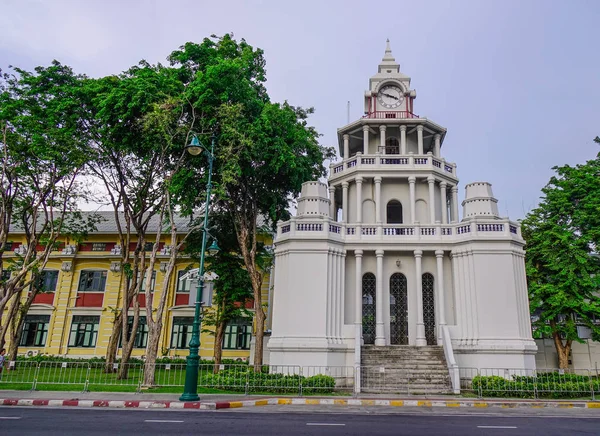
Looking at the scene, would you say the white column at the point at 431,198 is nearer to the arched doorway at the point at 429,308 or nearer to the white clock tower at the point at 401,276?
the white clock tower at the point at 401,276

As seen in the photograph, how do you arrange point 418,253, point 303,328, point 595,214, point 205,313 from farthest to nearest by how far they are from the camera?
point 205,313
point 595,214
point 418,253
point 303,328

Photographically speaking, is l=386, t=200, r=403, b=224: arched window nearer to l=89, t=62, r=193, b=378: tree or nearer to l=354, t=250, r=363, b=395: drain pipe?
l=354, t=250, r=363, b=395: drain pipe

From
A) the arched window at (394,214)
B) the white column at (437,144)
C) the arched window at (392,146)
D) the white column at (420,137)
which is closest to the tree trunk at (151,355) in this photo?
the arched window at (394,214)

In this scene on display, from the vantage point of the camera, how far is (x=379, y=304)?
22.4m

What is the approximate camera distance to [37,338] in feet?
119

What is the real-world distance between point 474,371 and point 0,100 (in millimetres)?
25629

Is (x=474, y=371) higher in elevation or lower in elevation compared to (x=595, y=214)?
lower

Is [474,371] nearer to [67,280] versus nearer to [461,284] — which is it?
[461,284]

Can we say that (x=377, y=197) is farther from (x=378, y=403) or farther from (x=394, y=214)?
(x=378, y=403)

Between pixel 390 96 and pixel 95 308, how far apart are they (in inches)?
1116

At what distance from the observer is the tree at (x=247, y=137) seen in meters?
21.1

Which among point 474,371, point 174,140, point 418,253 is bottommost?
point 474,371

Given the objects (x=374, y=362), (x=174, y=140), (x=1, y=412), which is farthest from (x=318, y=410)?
(x=174, y=140)

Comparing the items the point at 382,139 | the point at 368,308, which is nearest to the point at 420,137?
the point at 382,139
